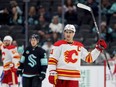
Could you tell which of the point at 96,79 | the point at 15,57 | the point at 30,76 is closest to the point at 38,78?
the point at 30,76

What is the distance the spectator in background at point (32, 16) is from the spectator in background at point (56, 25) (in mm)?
572

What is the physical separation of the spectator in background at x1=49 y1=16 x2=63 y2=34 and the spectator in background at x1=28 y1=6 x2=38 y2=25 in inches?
22.5

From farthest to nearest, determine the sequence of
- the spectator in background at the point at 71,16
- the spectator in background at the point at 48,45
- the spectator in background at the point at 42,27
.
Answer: the spectator in background at the point at 71,16, the spectator in background at the point at 42,27, the spectator in background at the point at 48,45

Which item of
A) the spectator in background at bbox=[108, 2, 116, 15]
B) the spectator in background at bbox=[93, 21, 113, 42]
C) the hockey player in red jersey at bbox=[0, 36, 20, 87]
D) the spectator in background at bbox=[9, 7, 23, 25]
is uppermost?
the spectator in background at bbox=[108, 2, 116, 15]

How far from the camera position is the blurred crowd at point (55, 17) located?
15.0m

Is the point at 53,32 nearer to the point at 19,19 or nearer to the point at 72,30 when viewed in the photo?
the point at 19,19

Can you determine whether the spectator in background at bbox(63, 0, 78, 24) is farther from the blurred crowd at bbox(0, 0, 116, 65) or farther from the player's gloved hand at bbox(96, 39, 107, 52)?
the player's gloved hand at bbox(96, 39, 107, 52)

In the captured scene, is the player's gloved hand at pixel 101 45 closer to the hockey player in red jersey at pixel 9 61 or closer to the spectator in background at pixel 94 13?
the hockey player in red jersey at pixel 9 61

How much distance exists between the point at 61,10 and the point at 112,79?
3.16m

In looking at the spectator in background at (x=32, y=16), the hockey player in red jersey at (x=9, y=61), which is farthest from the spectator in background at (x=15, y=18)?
the hockey player in red jersey at (x=9, y=61)

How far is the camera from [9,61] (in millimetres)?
11336

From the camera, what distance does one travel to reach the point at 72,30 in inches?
339

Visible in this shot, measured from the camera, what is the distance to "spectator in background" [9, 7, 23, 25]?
15620mm

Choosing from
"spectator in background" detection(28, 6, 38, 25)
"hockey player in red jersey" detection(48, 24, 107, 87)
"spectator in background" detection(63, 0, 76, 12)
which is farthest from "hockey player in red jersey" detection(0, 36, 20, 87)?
"spectator in background" detection(63, 0, 76, 12)
